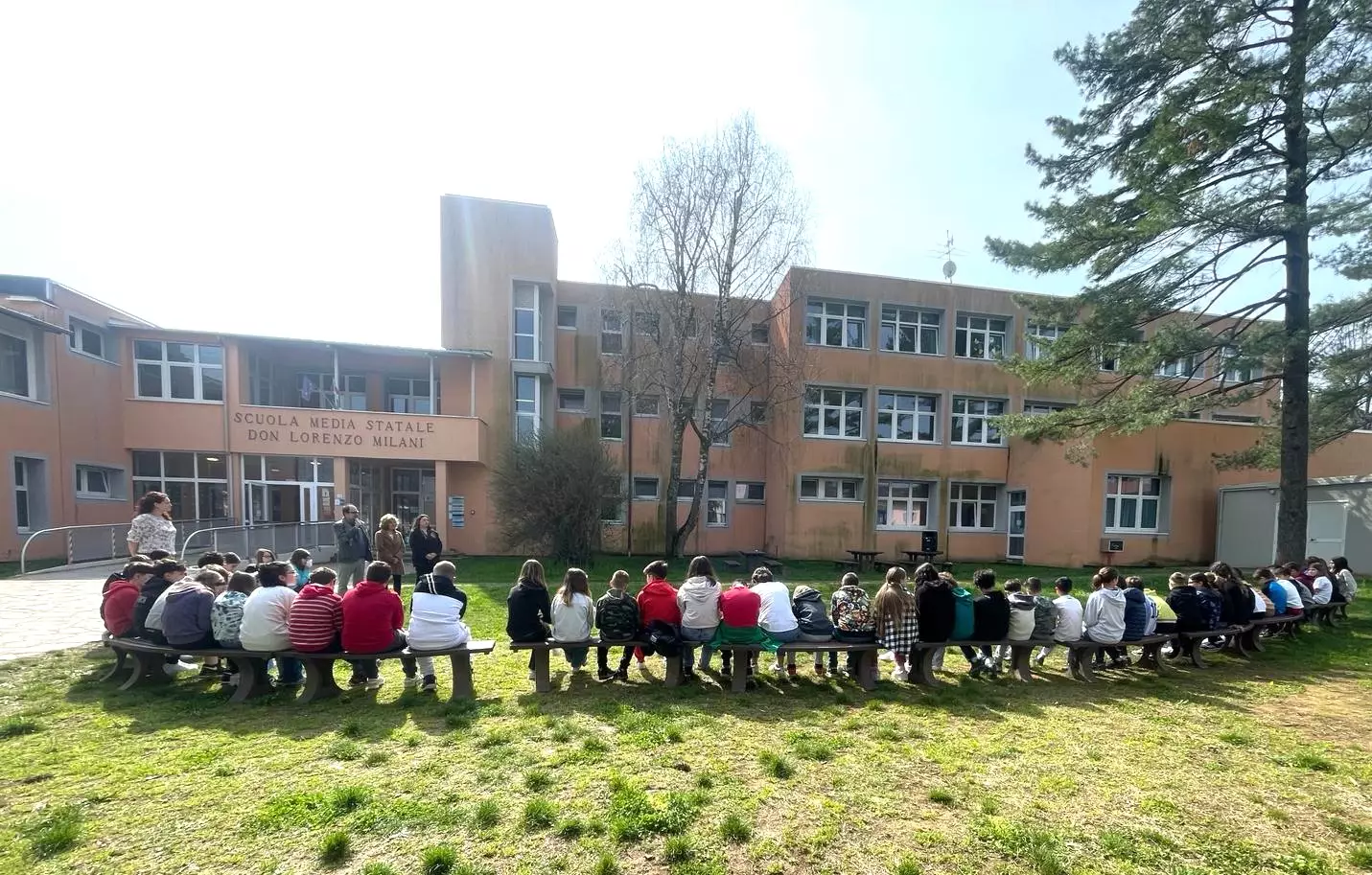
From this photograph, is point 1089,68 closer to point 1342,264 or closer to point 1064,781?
point 1342,264

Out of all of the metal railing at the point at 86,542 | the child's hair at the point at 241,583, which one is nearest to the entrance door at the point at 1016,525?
the child's hair at the point at 241,583

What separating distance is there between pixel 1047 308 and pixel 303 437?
21.8m

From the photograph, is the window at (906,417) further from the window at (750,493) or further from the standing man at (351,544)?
the standing man at (351,544)

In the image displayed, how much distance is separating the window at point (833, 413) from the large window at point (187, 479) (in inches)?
757

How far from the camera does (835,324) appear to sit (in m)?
20.3

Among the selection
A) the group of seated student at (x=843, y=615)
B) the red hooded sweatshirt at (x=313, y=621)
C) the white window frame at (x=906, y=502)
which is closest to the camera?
the red hooded sweatshirt at (x=313, y=621)

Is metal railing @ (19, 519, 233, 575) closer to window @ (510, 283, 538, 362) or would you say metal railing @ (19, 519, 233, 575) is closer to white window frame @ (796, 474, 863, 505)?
window @ (510, 283, 538, 362)

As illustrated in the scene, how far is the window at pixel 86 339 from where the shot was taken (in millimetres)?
16234

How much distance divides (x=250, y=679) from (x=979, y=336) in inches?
907

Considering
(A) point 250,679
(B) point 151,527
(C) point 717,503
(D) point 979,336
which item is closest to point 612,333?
(C) point 717,503

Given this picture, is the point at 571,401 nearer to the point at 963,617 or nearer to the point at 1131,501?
the point at 963,617

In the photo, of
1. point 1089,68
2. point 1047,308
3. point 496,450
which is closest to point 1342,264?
point 1047,308

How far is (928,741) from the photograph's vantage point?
4.62m

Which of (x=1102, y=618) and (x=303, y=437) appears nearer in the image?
(x=1102, y=618)
